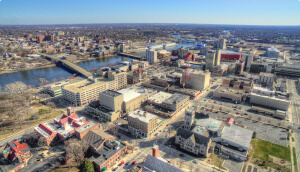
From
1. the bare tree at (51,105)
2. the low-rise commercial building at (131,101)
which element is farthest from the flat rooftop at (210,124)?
the bare tree at (51,105)

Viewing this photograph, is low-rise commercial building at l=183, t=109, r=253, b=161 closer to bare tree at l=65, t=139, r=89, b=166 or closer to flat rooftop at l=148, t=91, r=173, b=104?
flat rooftop at l=148, t=91, r=173, b=104

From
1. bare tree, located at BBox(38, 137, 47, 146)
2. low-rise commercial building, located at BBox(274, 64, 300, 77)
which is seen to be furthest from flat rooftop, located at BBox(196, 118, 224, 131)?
low-rise commercial building, located at BBox(274, 64, 300, 77)

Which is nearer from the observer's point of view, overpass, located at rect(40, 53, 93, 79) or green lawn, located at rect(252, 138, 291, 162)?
green lawn, located at rect(252, 138, 291, 162)

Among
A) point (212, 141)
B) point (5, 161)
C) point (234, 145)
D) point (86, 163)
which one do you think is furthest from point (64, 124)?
point (234, 145)

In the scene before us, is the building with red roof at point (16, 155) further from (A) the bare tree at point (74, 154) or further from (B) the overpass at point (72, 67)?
(B) the overpass at point (72, 67)

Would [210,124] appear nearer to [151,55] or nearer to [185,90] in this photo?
[185,90]
